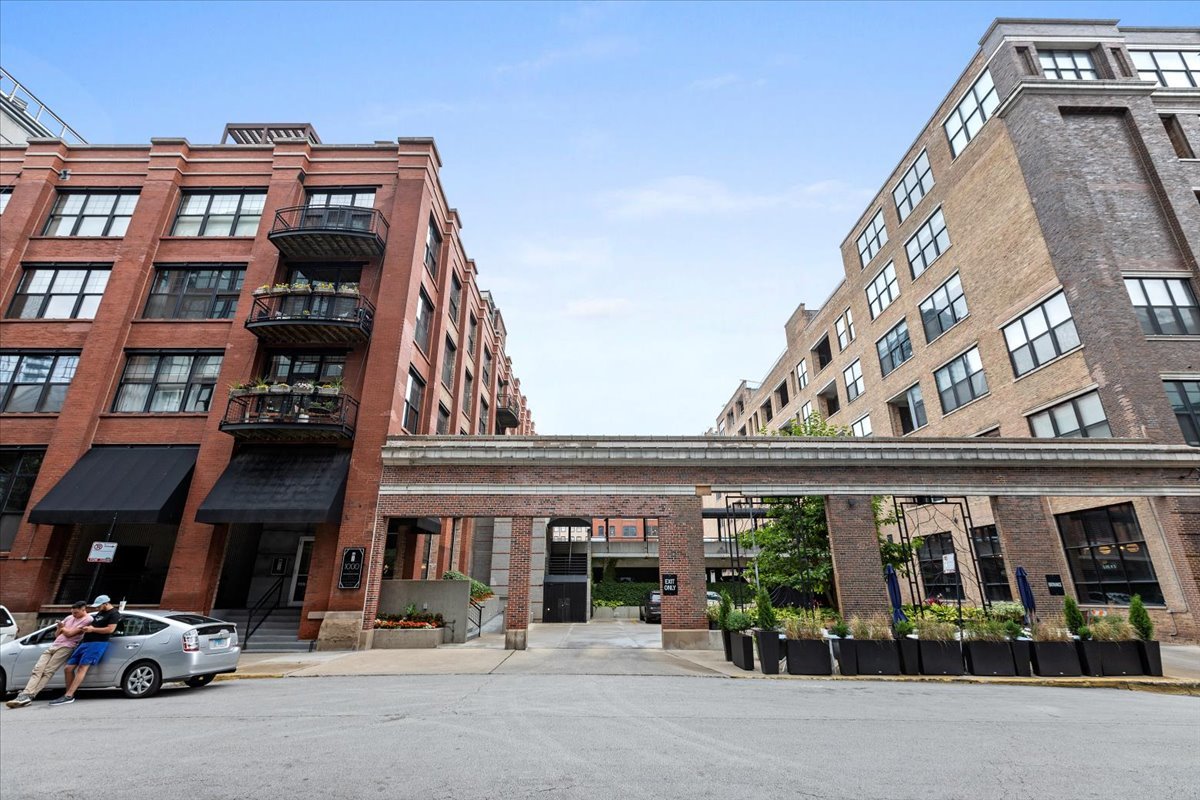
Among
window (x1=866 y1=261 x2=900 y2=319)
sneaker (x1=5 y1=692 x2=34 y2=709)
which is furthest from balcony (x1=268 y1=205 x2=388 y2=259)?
window (x1=866 y1=261 x2=900 y2=319)

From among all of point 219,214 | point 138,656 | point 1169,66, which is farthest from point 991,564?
point 219,214

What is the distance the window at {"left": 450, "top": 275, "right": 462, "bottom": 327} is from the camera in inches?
1030

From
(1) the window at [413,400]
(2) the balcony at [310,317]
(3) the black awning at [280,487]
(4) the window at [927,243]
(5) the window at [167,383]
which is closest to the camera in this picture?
(3) the black awning at [280,487]

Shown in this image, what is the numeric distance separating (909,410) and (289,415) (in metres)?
31.3

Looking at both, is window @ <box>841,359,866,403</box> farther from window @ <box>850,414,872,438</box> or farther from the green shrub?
the green shrub

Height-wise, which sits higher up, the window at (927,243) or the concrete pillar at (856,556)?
the window at (927,243)

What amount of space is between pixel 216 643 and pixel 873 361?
3483 cm

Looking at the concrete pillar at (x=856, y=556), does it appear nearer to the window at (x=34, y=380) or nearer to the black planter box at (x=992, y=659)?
the black planter box at (x=992, y=659)

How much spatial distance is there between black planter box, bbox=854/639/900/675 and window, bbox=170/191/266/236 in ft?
79.4

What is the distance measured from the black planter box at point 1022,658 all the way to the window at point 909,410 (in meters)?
18.9

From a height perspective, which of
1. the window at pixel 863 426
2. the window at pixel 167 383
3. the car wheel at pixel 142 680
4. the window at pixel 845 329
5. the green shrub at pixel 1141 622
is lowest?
the car wheel at pixel 142 680

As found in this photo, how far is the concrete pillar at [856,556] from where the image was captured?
15.7 meters

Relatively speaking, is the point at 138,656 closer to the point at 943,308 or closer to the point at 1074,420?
the point at 1074,420

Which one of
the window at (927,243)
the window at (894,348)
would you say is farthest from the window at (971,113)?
the window at (894,348)
